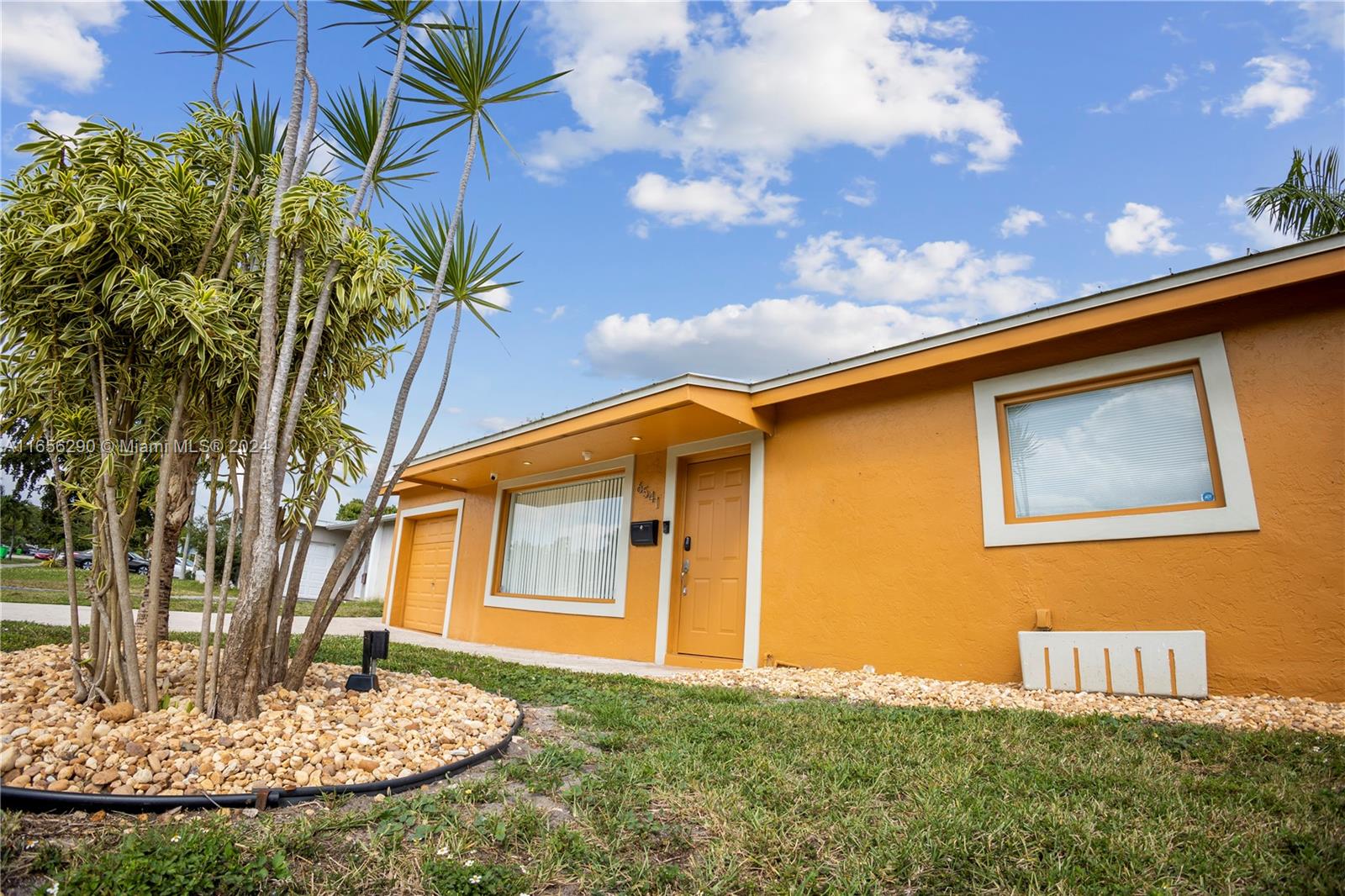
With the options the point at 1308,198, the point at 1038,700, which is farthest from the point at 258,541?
the point at 1308,198

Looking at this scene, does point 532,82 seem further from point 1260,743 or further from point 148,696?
point 1260,743

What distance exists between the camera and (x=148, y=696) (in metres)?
2.96

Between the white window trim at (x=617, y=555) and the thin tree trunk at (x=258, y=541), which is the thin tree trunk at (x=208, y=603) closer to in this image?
the thin tree trunk at (x=258, y=541)

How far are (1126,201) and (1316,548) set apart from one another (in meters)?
4.20

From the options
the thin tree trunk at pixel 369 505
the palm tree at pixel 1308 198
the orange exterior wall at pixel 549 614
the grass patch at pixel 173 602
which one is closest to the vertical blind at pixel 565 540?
the orange exterior wall at pixel 549 614

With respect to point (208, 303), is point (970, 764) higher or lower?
lower

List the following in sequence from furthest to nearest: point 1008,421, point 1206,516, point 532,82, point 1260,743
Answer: point 1008,421 < point 1206,516 < point 532,82 < point 1260,743

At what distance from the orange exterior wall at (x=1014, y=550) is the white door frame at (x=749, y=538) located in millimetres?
109

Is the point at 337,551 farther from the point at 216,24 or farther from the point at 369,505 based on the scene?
the point at 216,24

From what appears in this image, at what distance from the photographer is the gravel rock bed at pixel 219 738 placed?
2.31 m

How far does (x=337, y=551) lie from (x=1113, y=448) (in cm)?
1867

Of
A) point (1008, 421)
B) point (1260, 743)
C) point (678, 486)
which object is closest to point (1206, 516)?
point (1008, 421)

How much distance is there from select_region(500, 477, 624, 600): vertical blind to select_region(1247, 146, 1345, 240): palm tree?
349 inches

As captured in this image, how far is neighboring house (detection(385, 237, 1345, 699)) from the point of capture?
14.1ft
